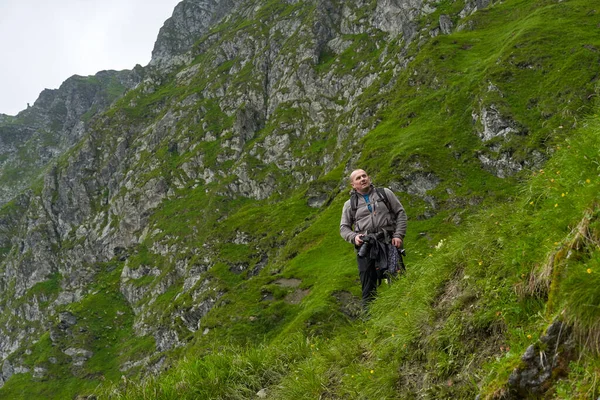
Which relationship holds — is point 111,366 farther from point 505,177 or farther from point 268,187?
point 505,177

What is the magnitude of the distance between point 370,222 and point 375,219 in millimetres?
158

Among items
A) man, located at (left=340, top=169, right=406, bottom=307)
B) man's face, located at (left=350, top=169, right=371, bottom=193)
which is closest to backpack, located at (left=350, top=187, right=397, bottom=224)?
man, located at (left=340, top=169, right=406, bottom=307)

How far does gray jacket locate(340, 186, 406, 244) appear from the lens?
38.2 ft

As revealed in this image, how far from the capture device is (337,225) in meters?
55.5

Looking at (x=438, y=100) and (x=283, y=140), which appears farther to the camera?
(x=283, y=140)

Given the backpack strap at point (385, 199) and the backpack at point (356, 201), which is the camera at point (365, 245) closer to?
the backpack at point (356, 201)

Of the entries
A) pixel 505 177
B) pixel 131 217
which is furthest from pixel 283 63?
pixel 505 177

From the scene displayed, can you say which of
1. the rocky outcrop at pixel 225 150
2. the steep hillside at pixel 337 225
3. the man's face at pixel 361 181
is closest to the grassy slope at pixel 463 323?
the steep hillside at pixel 337 225

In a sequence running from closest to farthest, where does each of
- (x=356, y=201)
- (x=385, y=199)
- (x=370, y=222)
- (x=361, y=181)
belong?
(x=361, y=181) < (x=370, y=222) < (x=385, y=199) < (x=356, y=201)

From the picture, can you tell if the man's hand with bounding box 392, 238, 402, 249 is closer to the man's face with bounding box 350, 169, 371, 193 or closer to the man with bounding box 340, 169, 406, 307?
the man with bounding box 340, 169, 406, 307

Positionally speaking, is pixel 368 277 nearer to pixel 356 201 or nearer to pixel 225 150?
pixel 356 201

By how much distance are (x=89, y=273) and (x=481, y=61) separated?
15514cm

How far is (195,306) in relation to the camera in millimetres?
69500

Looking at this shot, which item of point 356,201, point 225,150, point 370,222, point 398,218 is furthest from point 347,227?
point 225,150
